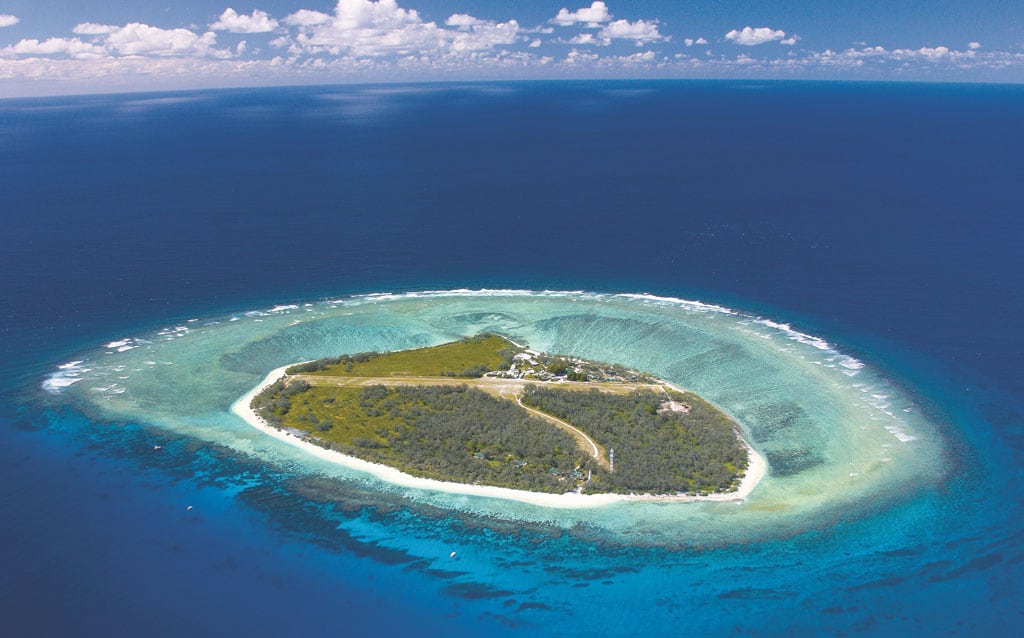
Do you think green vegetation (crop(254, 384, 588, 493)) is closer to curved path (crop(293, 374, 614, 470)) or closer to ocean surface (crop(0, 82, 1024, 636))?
curved path (crop(293, 374, 614, 470))

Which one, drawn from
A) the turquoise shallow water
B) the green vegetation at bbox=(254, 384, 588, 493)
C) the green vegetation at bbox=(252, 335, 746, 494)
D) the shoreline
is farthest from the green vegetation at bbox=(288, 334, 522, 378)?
the shoreline

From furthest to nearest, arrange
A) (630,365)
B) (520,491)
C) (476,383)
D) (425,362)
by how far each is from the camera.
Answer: (425,362) < (630,365) < (476,383) < (520,491)

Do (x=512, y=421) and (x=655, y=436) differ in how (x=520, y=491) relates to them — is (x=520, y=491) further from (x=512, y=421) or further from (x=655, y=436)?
(x=655, y=436)

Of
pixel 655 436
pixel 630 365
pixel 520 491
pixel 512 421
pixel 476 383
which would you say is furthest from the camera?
pixel 630 365

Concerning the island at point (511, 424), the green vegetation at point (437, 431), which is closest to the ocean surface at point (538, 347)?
the island at point (511, 424)

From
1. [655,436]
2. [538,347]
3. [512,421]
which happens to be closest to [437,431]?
[512,421]
